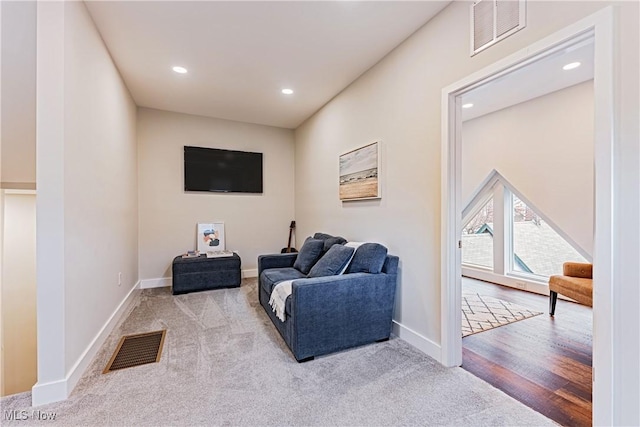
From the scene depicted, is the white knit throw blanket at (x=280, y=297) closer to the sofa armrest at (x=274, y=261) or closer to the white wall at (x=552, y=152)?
the sofa armrest at (x=274, y=261)

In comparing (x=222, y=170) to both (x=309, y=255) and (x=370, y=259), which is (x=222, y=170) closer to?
(x=309, y=255)

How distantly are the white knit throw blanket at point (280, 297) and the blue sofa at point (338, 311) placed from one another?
0.21 ft

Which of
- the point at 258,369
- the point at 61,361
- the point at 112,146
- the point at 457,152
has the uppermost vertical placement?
the point at 112,146

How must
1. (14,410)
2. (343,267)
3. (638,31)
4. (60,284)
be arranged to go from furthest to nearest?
(343,267) < (60,284) < (14,410) < (638,31)

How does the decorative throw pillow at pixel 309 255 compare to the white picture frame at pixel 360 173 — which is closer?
the white picture frame at pixel 360 173

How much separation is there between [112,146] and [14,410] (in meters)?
2.26

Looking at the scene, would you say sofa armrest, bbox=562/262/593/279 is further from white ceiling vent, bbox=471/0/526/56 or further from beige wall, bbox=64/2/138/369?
beige wall, bbox=64/2/138/369

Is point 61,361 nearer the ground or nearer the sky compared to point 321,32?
nearer the ground

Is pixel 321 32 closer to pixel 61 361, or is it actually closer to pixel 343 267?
pixel 343 267

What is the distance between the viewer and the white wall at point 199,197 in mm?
4328

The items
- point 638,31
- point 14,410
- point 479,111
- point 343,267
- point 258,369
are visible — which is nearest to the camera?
point 638,31

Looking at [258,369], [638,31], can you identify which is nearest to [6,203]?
[258,369]

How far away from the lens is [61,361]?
171 centimetres

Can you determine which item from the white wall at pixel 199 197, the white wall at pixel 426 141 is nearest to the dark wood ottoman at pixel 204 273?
the white wall at pixel 199 197
